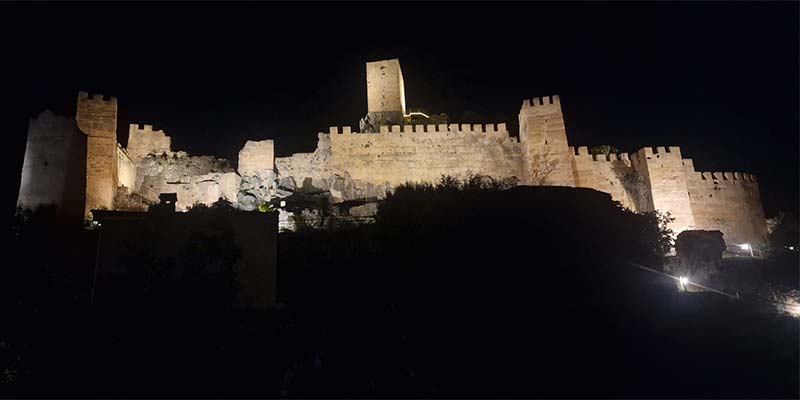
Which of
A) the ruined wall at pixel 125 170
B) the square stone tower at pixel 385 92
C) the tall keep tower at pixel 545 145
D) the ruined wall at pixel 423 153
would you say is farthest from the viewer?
the square stone tower at pixel 385 92

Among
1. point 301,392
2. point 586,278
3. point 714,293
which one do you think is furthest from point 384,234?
point 714,293

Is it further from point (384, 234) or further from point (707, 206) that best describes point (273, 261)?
point (707, 206)

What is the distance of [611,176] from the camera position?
92.4 ft

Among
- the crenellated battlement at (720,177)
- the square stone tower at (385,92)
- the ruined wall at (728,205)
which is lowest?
the ruined wall at (728,205)

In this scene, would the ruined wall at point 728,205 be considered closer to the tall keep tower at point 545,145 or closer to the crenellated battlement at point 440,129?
the tall keep tower at point 545,145

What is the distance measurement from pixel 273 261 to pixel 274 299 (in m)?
0.99

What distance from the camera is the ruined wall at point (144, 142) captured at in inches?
1062

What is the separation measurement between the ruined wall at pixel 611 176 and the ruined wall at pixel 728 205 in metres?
3.91

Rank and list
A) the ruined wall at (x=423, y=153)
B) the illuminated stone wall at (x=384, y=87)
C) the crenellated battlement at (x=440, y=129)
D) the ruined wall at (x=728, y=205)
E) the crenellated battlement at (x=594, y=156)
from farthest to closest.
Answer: the illuminated stone wall at (x=384, y=87) → the crenellated battlement at (x=594, y=156) → the crenellated battlement at (x=440, y=129) → the ruined wall at (x=728, y=205) → the ruined wall at (x=423, y=153)

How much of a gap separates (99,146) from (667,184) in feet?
103

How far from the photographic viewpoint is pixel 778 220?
29.5 meters

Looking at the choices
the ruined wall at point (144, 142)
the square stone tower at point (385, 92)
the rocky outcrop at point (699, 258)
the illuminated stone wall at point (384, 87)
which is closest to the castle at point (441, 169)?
the ruined wall at point (144, 142)

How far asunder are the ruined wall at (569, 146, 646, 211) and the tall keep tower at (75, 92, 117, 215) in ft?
83.9

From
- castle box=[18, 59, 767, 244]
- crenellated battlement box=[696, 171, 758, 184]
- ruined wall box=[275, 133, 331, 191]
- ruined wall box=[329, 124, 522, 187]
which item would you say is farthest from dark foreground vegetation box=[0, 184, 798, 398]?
crenellated battlement box=[696, 171, 758, 184]
